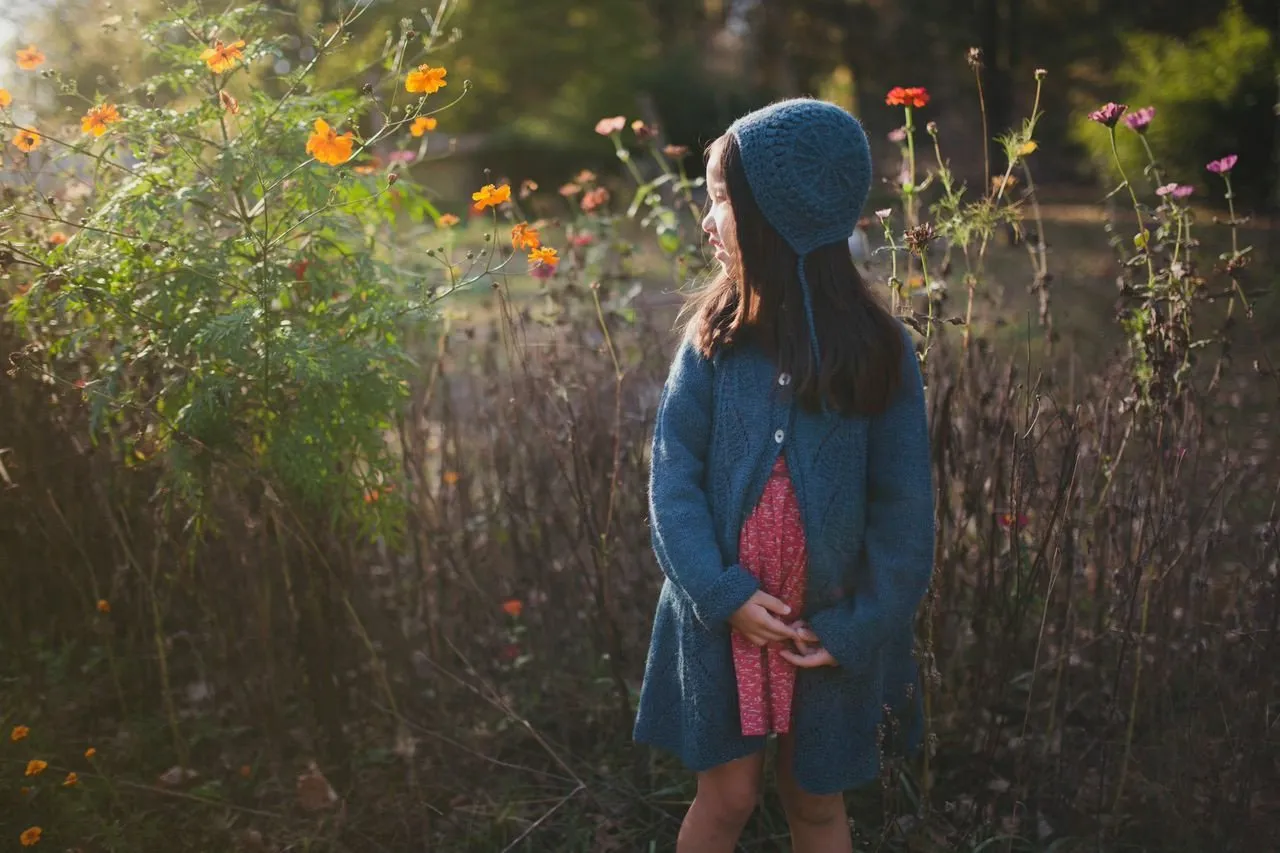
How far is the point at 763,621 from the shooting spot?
177 cm

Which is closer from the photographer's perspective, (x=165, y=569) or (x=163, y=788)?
(x=163, y=788)

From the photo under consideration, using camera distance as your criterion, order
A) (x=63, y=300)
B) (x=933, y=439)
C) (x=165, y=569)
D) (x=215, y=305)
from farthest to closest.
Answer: (x=165, y=569) → (x=933, y=439) → (x=215, y=305) → (x=63, y=300)

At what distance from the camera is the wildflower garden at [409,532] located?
213cm

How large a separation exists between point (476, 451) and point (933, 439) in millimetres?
1832

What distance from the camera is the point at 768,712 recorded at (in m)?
1.89

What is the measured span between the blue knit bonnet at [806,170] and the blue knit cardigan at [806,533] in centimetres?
15

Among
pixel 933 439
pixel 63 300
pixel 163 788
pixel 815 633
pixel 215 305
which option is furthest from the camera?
pixel 163 788

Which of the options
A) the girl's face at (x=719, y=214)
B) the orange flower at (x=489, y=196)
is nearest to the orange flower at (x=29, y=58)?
the orange flower at (x=489, y=196)

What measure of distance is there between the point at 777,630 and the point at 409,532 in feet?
4.67

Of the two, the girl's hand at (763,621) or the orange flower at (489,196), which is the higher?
the orange flower at (489,196)

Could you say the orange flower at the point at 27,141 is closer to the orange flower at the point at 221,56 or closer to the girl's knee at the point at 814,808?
the orange flower at the point at 221,56

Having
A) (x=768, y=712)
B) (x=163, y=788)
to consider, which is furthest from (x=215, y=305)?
(x=768, y=712)

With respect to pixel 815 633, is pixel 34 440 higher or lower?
higher

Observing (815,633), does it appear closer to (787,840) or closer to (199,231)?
(787,840)
